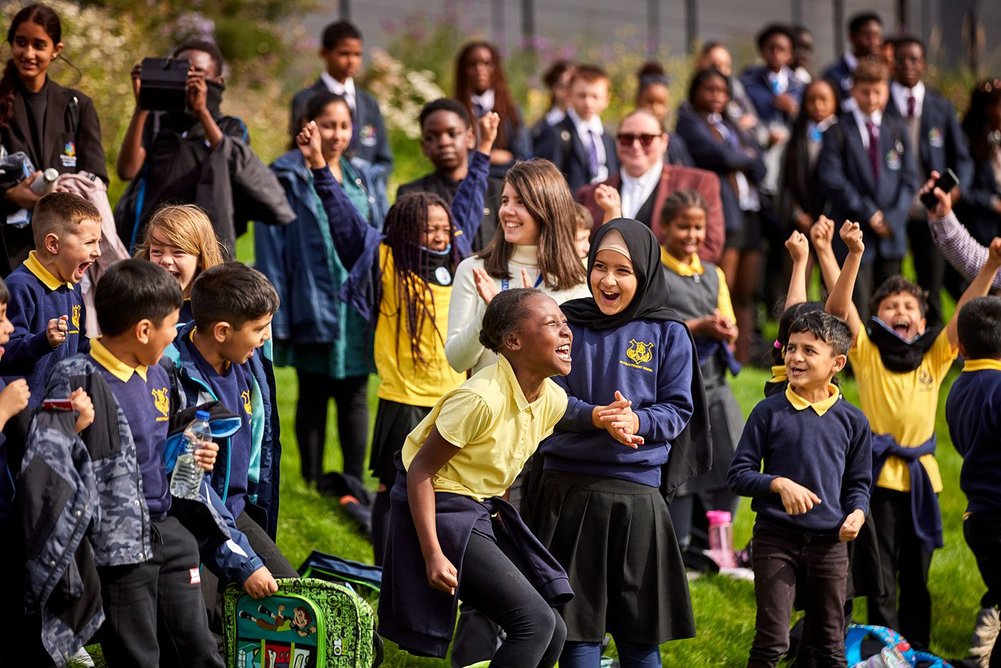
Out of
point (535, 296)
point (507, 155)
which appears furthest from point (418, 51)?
point (535, 296)

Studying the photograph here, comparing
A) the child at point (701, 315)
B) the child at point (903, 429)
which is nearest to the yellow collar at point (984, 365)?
the child at point (903, 429)

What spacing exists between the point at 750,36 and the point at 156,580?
17789 mm

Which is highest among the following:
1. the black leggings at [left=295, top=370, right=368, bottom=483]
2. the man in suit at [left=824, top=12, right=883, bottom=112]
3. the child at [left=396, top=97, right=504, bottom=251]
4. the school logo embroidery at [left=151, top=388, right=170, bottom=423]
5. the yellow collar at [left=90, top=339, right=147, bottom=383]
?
the man in suit at [left=824, top=12, right=883, bottom=112]

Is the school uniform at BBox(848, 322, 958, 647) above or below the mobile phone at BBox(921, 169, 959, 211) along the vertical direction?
below

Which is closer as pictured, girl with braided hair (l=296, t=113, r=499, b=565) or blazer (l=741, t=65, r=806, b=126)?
girl with braided hair (l=296, t=113, r=499, b=565)

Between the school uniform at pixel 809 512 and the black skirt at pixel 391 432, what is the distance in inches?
62.2

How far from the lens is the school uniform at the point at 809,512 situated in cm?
543

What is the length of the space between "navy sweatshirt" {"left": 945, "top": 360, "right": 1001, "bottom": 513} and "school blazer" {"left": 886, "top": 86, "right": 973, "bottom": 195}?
4723 mm

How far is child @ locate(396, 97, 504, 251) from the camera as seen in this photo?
7379mm

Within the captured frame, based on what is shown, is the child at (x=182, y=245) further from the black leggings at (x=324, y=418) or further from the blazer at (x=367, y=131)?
the blazer at (x=367, y=131)

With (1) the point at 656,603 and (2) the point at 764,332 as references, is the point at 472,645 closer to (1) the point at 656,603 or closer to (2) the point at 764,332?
(1) the point at 656,603

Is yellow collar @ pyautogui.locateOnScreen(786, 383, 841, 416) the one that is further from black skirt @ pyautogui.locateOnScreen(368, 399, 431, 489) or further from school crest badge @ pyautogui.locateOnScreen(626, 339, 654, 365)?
black skirt @ pyautogui.locateOnScreen(368, 399, 431, 489)

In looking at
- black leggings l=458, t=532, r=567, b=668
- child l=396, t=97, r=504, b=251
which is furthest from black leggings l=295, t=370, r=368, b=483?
black leggings l=458, t=532, r=567, b=668

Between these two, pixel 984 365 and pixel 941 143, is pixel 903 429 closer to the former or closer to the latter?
pixel 984 365
